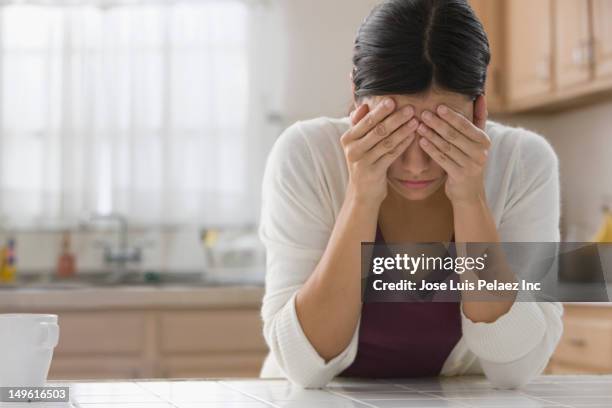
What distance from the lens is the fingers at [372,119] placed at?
117 centimetres

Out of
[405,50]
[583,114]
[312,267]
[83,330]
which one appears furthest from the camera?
[583,114]

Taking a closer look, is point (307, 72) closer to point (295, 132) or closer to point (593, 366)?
point (593, 366)

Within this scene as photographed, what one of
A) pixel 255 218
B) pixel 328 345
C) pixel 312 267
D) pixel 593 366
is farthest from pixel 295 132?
pixel 255 218

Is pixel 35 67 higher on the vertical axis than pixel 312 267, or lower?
higher

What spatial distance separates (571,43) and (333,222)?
207cm

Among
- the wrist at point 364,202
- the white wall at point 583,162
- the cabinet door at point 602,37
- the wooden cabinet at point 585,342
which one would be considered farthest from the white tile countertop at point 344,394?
the white wall at point 583,162

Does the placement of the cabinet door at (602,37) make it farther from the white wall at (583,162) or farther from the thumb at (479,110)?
the thumb at (479,110)

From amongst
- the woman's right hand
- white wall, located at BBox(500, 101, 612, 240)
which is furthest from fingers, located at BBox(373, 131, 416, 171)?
white wall, located at BBox(500, 101, 612, 240)

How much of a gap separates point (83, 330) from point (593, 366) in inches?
59.1

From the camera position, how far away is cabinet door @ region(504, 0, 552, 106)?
3.38 meters

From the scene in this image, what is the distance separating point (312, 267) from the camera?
1331mm

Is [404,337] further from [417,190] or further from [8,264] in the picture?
[8,264]

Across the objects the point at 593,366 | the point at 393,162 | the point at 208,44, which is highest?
the point at 208,44

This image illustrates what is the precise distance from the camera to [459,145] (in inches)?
46.5
